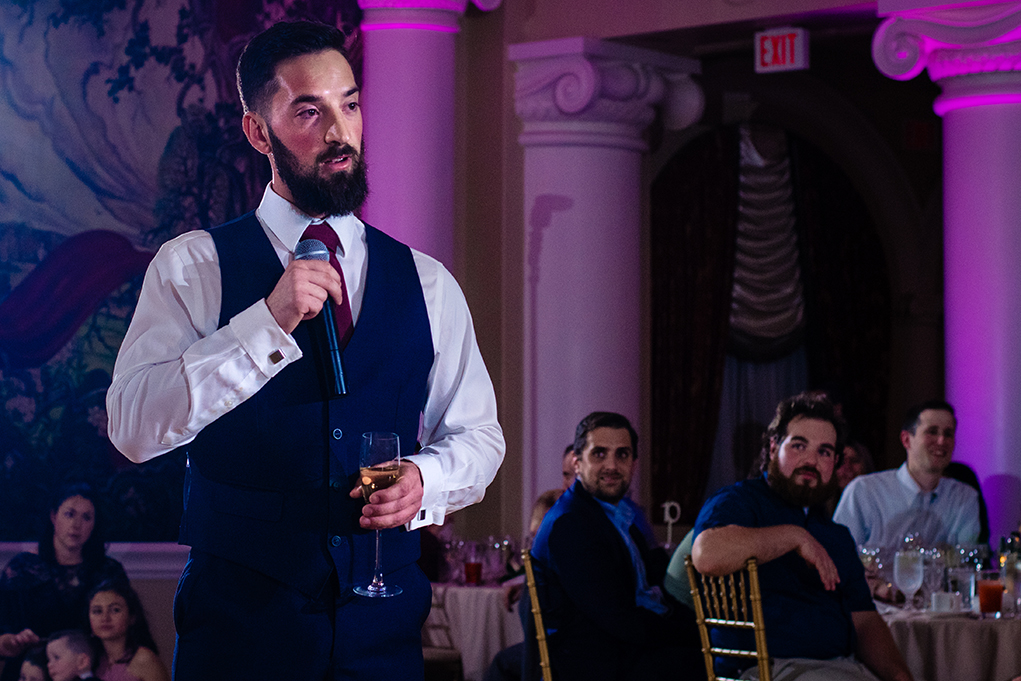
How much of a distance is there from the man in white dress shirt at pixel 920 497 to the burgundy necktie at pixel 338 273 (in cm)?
392

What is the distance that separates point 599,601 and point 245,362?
270cm

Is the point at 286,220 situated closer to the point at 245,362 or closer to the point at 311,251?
the point at 311,251

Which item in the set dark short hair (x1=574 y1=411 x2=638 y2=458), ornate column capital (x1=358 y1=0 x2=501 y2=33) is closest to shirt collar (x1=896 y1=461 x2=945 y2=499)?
dark short hair (x1=574 y1=411 x2=638 y2=458)

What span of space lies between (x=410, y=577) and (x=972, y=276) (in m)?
4.51

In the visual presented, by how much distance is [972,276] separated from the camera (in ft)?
18.6

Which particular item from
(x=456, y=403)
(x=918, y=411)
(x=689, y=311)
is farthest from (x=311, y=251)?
(x=689, y=311)

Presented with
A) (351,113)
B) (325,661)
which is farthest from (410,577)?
(351,113)

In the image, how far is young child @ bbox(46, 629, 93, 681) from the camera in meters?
4.66

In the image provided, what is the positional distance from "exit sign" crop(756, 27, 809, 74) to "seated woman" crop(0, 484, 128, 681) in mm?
3343

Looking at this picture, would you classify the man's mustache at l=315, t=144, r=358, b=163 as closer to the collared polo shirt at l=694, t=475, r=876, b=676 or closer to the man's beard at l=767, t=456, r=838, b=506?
the collared polo shirt at l=694, t=475, r=876, b=676

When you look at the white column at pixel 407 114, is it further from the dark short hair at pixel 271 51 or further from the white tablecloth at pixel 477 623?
the dark short hair at pixel 271 51

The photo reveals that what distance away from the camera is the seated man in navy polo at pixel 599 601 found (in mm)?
4082

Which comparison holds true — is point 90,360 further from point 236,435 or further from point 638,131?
point 236,435

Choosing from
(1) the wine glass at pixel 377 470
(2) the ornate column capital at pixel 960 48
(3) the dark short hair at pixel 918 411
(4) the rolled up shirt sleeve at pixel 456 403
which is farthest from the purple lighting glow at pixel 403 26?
(1) the wine glass at pixel 377 470
